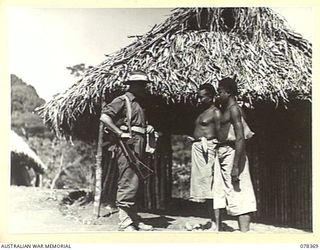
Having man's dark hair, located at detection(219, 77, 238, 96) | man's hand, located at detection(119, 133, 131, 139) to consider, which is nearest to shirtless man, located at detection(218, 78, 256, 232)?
man's dark hair, located at detection(219, 77, 238, 96)

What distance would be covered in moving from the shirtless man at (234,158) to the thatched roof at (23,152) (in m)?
1.17

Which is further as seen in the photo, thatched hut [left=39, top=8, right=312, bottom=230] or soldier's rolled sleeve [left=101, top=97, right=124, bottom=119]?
thatched hut [left=39, top=8, right=312, bottom=230]

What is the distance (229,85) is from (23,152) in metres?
1.36

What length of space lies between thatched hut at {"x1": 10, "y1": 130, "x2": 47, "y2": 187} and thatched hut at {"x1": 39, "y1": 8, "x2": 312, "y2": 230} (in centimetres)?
24

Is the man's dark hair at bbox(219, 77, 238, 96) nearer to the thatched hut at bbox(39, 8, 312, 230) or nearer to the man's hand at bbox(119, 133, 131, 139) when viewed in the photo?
the thatched hut at bbox(39, 8, 312, 230)

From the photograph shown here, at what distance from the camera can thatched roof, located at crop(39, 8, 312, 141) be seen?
4.02 meters

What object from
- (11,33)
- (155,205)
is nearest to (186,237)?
(155,205)

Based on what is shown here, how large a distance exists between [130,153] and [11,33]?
3.50ft

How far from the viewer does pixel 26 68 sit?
13.1ft

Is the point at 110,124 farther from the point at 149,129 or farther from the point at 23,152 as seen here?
the point at 23,152

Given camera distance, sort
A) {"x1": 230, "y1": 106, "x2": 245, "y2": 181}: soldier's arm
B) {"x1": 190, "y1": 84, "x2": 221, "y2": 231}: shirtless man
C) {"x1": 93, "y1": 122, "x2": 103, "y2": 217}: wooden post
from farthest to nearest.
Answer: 1. {"x1": 93, "y1": 122, "x2": 103, "y2": 217}: wooden post
2. {"x1": 190, "y1": 84, "x2": 221, "y2": 231}: shirtless man
3. {"x1": 230, "y1": 106, "x2": 245, "y2": 181}: soldier's arm

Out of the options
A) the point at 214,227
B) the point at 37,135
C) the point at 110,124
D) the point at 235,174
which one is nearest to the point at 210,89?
the point at 235,174

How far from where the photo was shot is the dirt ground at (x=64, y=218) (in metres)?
3.96

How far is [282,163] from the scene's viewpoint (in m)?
4.30
